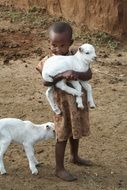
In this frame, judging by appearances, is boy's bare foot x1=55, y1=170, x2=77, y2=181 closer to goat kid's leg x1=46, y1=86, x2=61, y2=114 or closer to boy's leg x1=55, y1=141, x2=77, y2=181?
boy's leg x1=55, y1=141, x2=77, y2=181

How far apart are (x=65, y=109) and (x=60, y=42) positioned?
593 mm

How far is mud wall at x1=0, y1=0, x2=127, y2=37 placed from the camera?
864 cm

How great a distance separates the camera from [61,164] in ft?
16.3

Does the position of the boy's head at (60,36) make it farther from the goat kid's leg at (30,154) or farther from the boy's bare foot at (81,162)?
the boy's bare foot at (81,162)

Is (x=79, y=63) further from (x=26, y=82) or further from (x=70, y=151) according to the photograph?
(x=26, y=82)

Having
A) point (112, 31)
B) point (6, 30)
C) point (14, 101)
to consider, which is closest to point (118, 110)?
point (14, 101)

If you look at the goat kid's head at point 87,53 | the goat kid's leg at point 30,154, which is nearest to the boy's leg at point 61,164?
the goat kid's leg at point 30,154

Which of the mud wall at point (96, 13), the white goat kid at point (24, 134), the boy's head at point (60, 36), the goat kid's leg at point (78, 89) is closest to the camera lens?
the boy's head at point (60, 36)

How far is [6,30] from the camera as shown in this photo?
358 inches

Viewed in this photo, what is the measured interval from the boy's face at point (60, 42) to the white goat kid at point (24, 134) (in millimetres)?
737

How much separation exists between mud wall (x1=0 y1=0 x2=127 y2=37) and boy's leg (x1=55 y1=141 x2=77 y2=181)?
409cm

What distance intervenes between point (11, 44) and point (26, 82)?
1.41 metres

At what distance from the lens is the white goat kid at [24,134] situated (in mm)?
4848

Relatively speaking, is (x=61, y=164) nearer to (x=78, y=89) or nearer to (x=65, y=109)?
(x=65, y=109)
